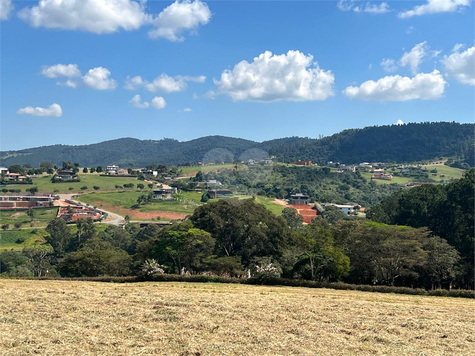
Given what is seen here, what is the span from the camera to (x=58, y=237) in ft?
230

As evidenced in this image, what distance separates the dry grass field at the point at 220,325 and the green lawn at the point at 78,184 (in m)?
105

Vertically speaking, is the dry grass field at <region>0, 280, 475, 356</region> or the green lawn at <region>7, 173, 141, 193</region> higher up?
the green lawn at <region>7, 173, 141, 193</region>

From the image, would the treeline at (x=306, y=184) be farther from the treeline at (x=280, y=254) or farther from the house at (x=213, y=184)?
the treeline at (x=280, y=254)

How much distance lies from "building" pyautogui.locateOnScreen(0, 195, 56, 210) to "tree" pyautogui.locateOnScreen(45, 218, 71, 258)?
91.2 ft

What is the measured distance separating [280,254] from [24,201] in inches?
3175

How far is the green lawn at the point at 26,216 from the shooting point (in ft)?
280

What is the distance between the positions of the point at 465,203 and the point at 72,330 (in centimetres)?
4110

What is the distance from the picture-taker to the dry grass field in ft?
43.0

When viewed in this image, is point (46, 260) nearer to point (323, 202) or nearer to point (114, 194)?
point (114, 194)

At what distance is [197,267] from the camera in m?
37.8

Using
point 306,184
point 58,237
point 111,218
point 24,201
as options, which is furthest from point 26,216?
point 306,184

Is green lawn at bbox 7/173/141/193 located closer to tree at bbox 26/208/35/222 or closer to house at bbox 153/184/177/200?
house at bbox 153/184/177/200

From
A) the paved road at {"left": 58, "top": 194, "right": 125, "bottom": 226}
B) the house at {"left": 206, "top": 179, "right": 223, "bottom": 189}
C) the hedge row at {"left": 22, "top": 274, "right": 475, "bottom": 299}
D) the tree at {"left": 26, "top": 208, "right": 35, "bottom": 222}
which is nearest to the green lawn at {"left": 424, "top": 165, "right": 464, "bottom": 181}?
the house at {"left": 206, "top": 179, "right": 223, "bottom": 189}

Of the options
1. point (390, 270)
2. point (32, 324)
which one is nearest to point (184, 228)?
point (390, 270)
